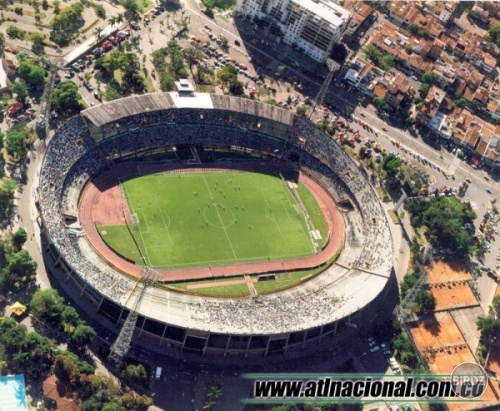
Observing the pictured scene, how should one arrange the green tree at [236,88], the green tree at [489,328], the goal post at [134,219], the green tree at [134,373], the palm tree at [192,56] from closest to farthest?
the green tree at [134,373] → the goal post at [134,219] → the green tree at [489,328] → the green tree at [236,88] → the palm tree at [192,56]

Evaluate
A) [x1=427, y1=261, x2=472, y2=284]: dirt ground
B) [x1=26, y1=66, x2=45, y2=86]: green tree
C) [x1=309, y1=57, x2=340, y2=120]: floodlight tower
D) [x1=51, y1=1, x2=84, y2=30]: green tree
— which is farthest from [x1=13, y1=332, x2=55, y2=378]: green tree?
[x1=51, y1=1, x2=84, y2=30]: green tree

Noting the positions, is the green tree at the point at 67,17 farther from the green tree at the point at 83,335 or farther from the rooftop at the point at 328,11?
the green tree at the point at 83,335

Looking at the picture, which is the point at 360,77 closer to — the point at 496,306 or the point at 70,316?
the point at 496,306

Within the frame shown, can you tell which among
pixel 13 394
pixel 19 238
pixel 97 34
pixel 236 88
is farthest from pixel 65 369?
pixel 97 34

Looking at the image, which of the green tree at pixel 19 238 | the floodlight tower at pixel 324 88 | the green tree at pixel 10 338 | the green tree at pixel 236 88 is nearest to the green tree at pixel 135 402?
the green tree at pixel 10 338

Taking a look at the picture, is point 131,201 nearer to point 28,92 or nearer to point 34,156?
point 34,156
